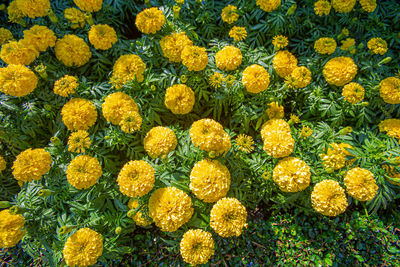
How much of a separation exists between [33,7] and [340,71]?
395 cm

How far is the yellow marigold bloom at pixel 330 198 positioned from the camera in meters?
2.42

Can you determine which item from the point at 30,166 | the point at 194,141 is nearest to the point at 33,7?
the point at 30,166

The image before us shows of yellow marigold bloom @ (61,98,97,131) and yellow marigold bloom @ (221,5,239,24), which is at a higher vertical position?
yellow marigold bloom @ (221,5,239,24)

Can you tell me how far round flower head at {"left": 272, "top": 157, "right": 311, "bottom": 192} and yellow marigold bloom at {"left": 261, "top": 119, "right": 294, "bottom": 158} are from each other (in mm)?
118

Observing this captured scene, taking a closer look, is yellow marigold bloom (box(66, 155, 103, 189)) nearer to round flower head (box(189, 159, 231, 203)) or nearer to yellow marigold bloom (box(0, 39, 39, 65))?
round flower head (box(189, 159, 231, 203))

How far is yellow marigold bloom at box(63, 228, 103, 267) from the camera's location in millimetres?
2164

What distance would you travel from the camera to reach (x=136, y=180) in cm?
228

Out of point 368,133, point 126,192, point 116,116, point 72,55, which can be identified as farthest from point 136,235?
point 368,133

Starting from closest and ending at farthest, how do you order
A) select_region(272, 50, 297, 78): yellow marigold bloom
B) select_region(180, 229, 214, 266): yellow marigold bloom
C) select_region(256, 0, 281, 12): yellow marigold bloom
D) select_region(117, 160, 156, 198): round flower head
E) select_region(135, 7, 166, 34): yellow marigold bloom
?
select_region(180, 229, 214, 266): yellow marigold bloom, select_region(117, 160, 156, 198): round flower head, select_region(135, 7, 166, 34): yellow marigold bloom, select_region(272, 50, 297, 78): yellow marigold bloom, select_region(256, 0, 281, 12): yellow marigold bloom

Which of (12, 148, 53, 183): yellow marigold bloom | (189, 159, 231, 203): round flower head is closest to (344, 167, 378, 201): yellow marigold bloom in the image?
(189, 159, 231, 203): round flower head

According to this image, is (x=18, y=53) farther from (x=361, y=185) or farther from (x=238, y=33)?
(x=361, y=185)

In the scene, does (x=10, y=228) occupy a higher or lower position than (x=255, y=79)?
lower

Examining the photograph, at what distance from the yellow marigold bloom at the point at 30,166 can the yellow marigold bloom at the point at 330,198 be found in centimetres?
285

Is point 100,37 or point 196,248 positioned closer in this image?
point 196,248
